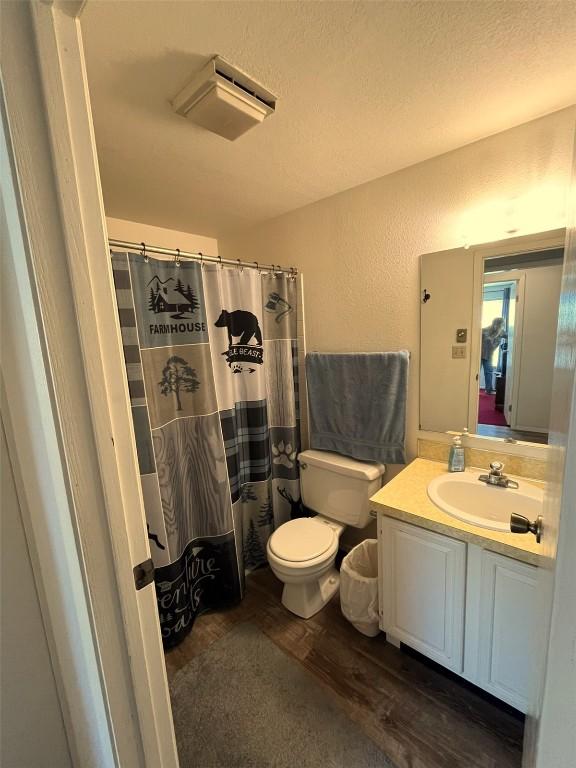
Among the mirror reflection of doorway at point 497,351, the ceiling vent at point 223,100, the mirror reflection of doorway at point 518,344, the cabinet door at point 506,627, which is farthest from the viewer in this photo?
the mirror reflection of doorway at point 497,351

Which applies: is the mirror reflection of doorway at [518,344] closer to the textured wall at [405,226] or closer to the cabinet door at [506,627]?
the textured wall at [405,226]

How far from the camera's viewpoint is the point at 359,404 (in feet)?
6.00

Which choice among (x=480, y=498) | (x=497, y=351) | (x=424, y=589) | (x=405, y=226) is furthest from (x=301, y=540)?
(x=405, y=226)

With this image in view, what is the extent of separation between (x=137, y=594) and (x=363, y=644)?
134 centimetres

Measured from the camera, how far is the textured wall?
1.24 metres

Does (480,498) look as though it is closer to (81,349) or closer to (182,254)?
(81,349)

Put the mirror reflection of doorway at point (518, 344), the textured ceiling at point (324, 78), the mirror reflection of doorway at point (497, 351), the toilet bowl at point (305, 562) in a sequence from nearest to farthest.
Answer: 1. the textured ceiling at point (324, 78)
2. the mirror reflection of doorway at point (518, 344)
3. the mirror reflection of doorway at point (497, 351)
4. the toilet bowl at point (305, 562)

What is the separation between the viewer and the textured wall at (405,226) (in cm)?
124

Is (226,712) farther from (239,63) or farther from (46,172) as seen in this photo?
(239,63)

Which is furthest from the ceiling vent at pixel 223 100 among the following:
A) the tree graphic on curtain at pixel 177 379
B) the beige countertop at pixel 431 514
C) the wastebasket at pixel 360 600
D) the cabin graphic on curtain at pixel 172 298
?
the wastebasket at pixel 360 600

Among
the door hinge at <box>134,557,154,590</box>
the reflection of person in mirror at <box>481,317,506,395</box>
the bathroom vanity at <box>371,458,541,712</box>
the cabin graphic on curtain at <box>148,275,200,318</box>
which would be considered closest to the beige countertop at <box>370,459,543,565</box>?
the bathroom vanity at <box>371,458,541,712</box>

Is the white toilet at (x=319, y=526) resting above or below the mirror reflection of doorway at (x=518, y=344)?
below

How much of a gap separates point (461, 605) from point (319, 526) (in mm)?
784

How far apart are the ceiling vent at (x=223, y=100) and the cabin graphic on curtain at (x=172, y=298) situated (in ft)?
2.06
